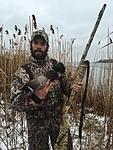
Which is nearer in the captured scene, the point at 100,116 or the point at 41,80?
the point at 41,80

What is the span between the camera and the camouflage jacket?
2.53 m

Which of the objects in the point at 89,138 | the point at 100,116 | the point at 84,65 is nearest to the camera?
the point at 84,65

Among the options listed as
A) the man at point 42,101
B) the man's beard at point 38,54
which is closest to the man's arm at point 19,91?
the man at point 42,101

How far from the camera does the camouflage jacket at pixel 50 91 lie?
2531mm

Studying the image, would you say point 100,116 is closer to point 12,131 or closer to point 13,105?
point 12,131

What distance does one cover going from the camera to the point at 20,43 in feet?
15.0

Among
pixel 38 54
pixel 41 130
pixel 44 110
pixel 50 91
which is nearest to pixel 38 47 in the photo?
pixel 38 54

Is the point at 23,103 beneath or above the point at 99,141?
above

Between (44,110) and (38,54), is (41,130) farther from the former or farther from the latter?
(38,54)

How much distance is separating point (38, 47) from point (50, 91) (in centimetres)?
31

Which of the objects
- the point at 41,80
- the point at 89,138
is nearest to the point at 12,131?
the point at 89,138

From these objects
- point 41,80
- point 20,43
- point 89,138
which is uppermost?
point 20,43

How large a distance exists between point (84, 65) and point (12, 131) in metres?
1.39

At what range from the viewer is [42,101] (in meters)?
2.55
